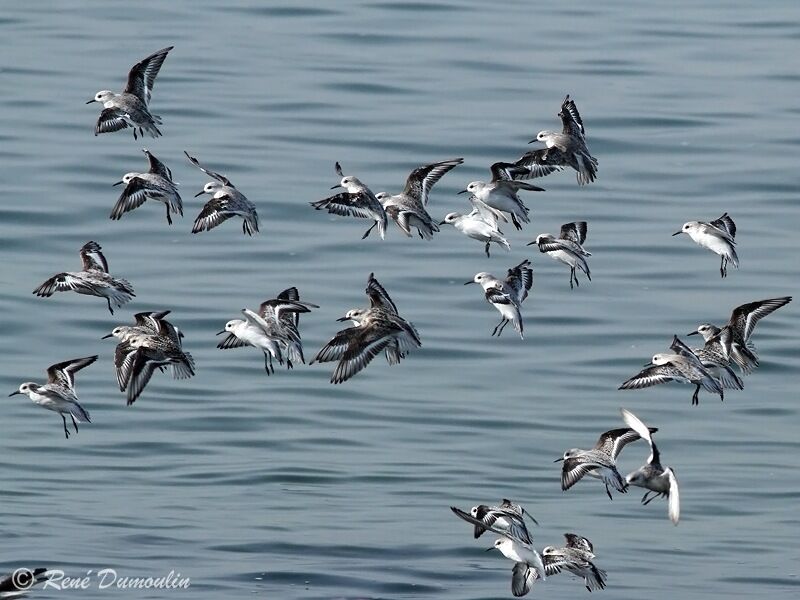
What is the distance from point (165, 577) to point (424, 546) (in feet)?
9.67

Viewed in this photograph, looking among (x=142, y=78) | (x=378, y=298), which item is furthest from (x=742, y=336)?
(x=142, y=78)

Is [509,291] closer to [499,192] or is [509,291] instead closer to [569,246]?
[569,246]

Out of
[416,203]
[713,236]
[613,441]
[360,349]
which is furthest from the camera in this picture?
[713,236]

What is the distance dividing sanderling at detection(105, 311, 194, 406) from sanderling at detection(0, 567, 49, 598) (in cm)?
195

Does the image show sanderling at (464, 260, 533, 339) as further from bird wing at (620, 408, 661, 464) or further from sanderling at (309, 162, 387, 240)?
bird wing at (620, 408, 661, 464)

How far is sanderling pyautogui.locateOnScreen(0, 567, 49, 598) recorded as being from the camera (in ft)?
54.2

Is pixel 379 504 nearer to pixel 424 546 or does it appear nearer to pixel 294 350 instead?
pixel 424 546

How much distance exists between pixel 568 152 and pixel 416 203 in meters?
1.63

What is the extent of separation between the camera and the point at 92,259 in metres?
17.3

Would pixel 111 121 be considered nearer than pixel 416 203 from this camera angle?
No

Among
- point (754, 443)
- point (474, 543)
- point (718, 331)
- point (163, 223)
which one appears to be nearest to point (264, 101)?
point (163, 223)

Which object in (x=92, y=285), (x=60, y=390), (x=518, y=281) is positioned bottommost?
(x=60, y=390)

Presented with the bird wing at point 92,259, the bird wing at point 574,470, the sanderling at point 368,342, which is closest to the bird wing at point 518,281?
the sanderling at point 368,342

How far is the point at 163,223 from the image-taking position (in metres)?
32.9
